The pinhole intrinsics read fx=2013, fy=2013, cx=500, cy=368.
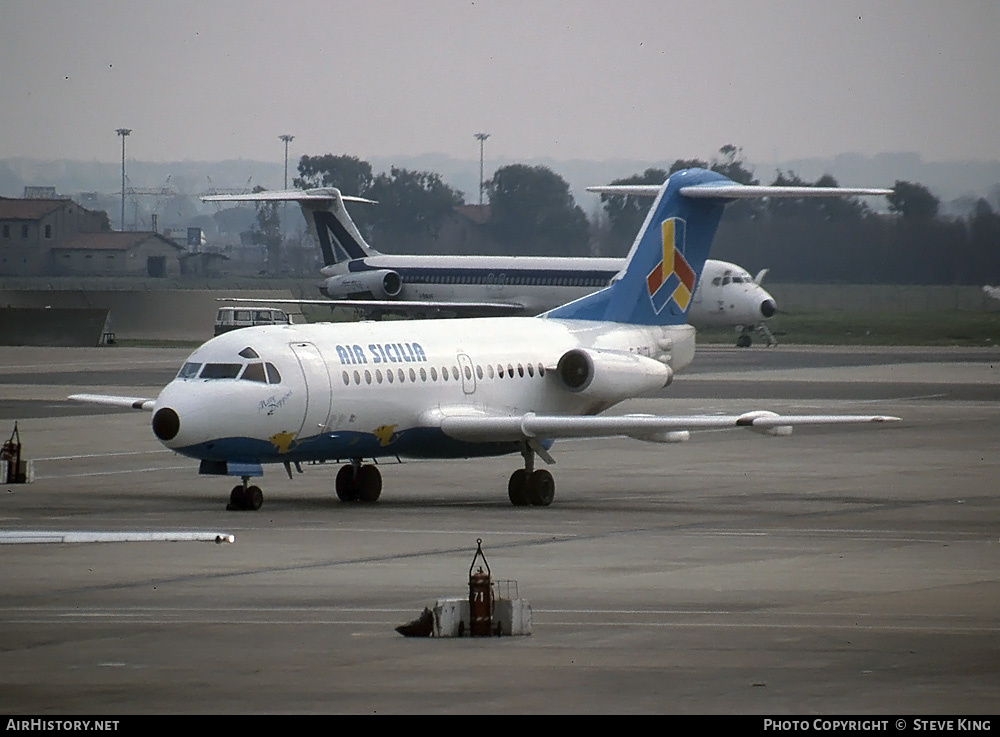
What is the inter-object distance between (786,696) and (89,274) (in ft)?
410

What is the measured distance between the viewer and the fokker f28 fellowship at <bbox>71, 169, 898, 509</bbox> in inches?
1082

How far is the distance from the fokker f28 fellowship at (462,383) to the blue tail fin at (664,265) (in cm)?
2

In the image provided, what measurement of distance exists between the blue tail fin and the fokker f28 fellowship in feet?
0.08

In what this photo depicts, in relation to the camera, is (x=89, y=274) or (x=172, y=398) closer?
(x=172, y=398)

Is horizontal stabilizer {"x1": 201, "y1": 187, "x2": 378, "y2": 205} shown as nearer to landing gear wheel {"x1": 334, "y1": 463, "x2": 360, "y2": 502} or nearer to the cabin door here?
landing gear wheel {"x1": 334, "y1": 463, "x2": 360, "y2": 502}

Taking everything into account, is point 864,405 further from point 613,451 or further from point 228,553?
point 228,553

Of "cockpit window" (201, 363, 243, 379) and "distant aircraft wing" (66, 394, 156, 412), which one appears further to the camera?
"distant aircraft wing" (66, 394, 156, 412)

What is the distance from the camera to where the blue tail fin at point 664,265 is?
1334 inches

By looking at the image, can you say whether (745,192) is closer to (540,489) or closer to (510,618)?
(540,489)

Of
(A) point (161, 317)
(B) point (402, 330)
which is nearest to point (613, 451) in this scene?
(B) point (402, 330)

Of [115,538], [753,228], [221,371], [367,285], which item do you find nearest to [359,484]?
[221,371]

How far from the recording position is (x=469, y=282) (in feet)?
269

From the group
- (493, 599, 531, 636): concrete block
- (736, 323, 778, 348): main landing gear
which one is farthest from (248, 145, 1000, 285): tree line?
(493, 599, 531, 636): concrete block

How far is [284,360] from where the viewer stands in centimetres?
2809
